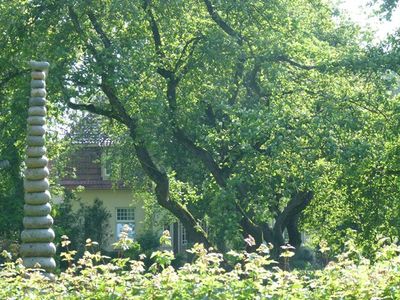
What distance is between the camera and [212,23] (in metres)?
24.5

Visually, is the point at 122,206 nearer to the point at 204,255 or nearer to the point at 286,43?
the point at 286,43

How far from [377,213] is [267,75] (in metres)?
5.12

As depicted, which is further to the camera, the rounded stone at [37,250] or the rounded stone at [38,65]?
the rounded stone at [38,65]

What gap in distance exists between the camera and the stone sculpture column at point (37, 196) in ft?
42.2

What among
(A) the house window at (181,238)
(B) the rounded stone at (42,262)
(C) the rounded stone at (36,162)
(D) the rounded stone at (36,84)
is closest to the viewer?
(B) the rounded stone at (42,262)

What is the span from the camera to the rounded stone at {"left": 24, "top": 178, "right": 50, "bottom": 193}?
13.3 meters

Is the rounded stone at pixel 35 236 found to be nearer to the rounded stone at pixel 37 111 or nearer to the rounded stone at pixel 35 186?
the rounded stone at pixel 35 186

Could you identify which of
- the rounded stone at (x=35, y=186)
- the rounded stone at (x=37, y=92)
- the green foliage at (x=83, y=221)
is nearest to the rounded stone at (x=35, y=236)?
the rounded stone at (x=35, y=186)

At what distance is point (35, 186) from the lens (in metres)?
13.4

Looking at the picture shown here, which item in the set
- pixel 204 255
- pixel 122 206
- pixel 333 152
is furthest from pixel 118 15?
pixel 122 206

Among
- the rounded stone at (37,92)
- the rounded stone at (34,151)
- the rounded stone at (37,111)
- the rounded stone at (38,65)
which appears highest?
the rounded stone at (38,65)

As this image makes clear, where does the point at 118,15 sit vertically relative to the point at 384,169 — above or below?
above

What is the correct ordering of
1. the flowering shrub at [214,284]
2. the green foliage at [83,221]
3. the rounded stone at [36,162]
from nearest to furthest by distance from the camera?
1. the flowering shrub at [214,284]
2. the rounded stone at [36,162]
3. the green foliage at [83,221]

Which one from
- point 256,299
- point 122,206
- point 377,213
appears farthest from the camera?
point 122,206
